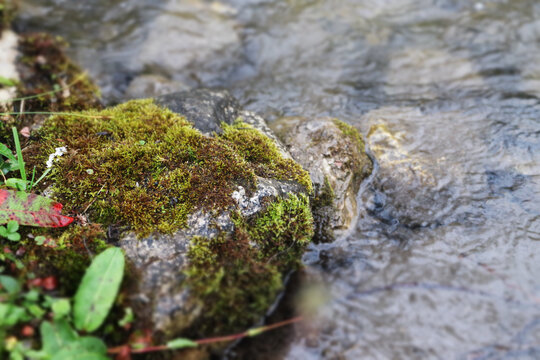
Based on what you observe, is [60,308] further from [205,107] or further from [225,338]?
[205,107]

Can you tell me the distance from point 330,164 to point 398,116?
1.87 metres

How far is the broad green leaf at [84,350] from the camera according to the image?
249 cm

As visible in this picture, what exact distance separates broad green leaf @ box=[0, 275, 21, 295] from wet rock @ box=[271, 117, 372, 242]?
2.53 m

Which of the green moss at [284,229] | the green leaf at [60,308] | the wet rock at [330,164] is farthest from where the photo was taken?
the wet rock at [330,164]

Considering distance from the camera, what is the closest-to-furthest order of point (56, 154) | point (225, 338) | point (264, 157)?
point (225, 338) → point (56, 154) → point (264, 157)

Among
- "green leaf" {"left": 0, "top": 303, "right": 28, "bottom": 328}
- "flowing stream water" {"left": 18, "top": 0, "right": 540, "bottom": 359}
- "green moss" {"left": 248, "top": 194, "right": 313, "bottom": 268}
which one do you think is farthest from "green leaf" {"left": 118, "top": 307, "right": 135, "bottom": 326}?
"green moss" {"left": 248, "top": 194, "right": 313, "bottom": 268}

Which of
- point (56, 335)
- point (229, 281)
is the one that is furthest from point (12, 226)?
point (229, 281)

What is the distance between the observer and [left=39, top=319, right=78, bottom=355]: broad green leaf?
2527 mm

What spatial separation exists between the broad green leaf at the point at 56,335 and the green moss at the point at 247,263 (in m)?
0.88

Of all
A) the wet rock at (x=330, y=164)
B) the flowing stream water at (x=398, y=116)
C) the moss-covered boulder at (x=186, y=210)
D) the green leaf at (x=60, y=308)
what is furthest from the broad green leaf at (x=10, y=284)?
the wet rock at (x=330, y=164)

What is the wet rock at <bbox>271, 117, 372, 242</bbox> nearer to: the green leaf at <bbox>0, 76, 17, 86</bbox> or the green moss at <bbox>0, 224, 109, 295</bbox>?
the green moss at <bbox>0, 224, 109, 295</bbox>

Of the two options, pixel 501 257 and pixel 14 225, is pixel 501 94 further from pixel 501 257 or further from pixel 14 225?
pixel 14 225

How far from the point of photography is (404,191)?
4367mm

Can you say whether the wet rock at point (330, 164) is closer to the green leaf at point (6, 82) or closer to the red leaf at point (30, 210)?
the red leaf at point (30, 210)
